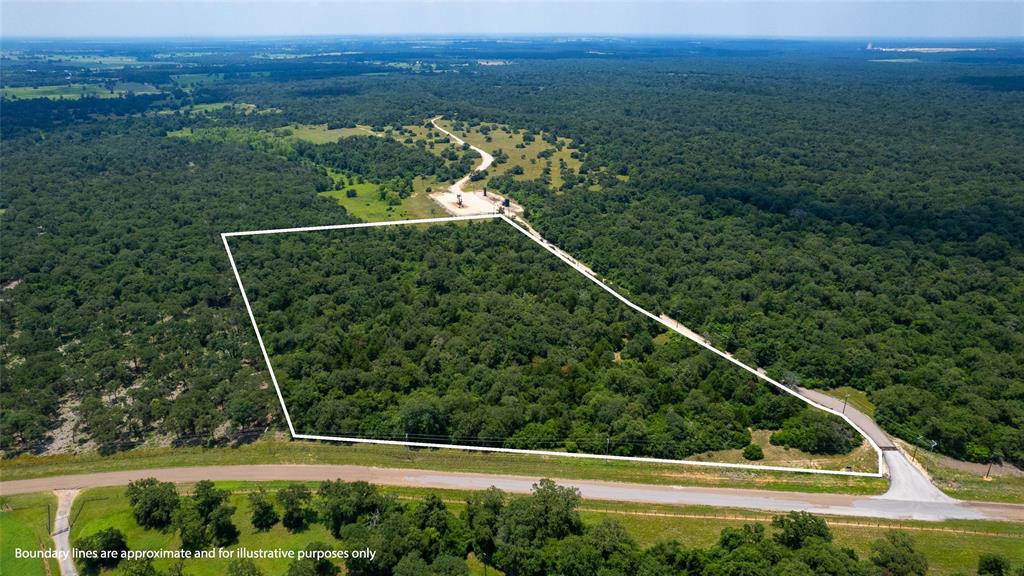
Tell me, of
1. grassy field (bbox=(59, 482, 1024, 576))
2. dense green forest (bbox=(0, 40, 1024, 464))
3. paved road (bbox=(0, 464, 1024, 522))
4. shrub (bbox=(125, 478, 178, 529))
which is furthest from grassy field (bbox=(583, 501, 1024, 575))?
shrub (bbox=(125, 478, 178, 529))

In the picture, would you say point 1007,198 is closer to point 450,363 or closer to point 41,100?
point 450,363

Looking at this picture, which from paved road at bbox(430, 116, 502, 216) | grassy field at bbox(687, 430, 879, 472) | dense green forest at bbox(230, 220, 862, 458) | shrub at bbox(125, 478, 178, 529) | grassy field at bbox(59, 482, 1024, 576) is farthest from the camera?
paved road at bbox(430, 116, 502, 216)

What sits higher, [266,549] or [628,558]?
[628,558]

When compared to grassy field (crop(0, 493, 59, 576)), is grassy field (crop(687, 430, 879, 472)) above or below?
above

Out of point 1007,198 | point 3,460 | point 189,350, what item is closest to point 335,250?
point 189,350

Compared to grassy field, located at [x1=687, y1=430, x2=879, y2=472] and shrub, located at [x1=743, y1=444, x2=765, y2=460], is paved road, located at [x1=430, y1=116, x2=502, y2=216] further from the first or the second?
shrub, located at [x1=743, y1=444, x2=765, y2=460]

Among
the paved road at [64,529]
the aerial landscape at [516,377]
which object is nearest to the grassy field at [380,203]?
the aerial landscape at [516,377]
